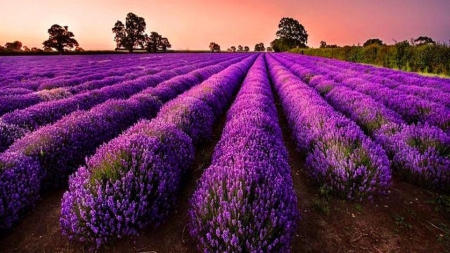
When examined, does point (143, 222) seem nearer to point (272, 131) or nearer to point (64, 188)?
point (64, 188)

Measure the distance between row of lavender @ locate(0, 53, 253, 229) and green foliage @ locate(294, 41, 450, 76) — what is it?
18.3 metres

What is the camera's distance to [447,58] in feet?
48.3

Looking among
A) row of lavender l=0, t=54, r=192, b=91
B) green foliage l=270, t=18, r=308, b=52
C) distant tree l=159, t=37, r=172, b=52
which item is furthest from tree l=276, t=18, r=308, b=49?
row of lavender l=0, t=54, r=192, b=91

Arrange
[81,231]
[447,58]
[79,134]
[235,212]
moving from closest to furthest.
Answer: [235,212], [81,231], [79,134], [447,58]

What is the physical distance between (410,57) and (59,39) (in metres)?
82.4

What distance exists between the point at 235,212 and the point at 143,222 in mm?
1048

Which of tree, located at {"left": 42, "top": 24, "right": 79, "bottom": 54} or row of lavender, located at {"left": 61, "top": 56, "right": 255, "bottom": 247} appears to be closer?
row of lavender, located at {"left": 61, "top": 56, "right": 255, "bottom": 247}

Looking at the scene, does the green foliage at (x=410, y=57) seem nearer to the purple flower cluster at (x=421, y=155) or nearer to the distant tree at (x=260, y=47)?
the purple flower cluster at (x=421, y=155)

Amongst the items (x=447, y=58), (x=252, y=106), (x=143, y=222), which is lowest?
(x=143, y=222)

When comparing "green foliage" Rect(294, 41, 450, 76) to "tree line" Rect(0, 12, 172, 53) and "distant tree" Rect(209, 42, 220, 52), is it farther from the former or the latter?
"distant tree" Rect(209, 42, 220, 52)

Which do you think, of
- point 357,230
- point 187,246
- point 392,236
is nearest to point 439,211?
point 392,236

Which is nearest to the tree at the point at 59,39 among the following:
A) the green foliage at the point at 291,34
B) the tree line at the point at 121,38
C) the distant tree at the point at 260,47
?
the tree line at the point at 121,38

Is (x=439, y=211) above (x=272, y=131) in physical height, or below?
below

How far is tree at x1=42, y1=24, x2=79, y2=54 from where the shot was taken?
69625 millimetres
